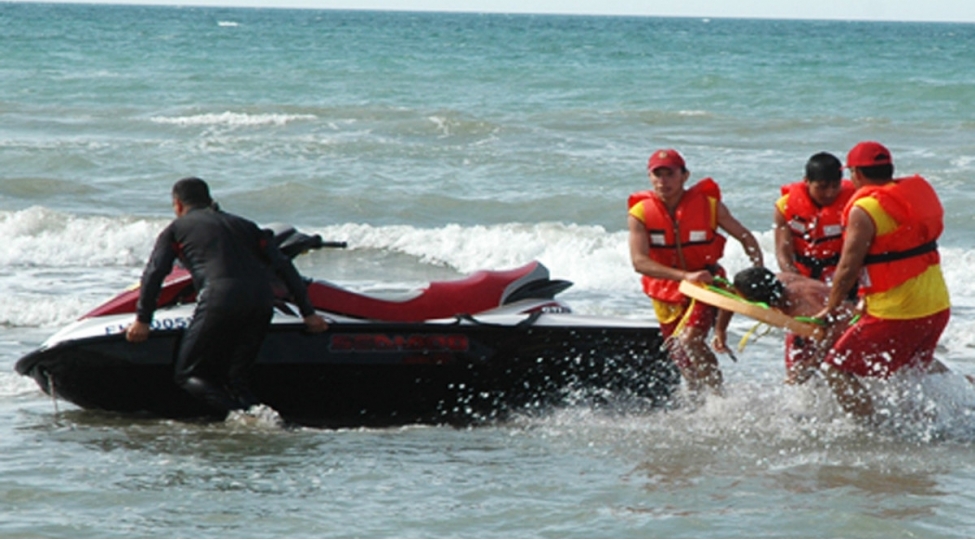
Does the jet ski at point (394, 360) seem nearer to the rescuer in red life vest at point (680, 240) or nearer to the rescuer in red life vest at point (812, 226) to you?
the rescuer in red life vest at point (680, 240)

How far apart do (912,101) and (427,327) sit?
22.5m

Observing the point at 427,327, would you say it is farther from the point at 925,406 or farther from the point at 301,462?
the point at 925,406

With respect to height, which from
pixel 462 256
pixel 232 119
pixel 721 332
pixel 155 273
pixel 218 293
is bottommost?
pixel 462 256

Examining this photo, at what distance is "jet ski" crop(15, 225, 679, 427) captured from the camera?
6.77m

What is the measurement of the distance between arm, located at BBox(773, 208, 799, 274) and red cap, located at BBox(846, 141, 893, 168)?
701mm

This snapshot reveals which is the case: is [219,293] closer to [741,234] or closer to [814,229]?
[741,234]

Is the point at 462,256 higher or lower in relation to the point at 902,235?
lower

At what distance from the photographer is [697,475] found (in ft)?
19.4

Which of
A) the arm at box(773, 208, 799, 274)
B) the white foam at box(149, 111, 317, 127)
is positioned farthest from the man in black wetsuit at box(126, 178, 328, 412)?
the white foam at box(149, 111, 317, 127)

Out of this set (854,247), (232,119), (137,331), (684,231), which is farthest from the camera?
(232,119)

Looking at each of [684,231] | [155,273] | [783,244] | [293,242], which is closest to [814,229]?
[783,244]

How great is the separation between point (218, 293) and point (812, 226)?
2879mm

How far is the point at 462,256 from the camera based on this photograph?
13.0 m

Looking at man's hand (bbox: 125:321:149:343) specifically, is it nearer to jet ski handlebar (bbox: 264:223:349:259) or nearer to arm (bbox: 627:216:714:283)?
jet ski handlebar (bbox: 264:223:349:259)
